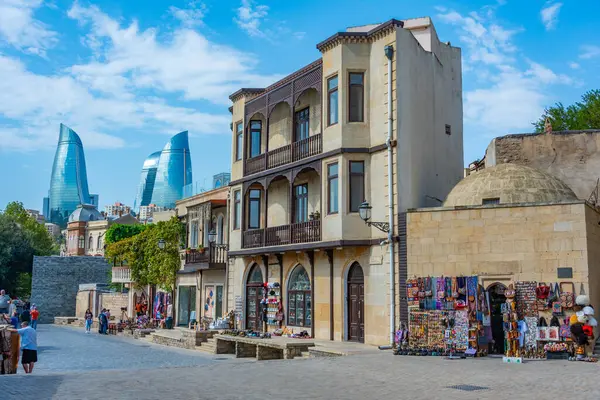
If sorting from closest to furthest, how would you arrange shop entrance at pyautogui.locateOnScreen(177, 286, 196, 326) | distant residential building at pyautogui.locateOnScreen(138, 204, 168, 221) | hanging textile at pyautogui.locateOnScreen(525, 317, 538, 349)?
hanging textile at pyautogui.locateOnScreen(525, 317, 538, 349), shop entrance at pyautogui.locateOnScreen(177, 286, 196, 326), distant residential building at pyautogui.locateOnScreen(138, 204, 168, 221)

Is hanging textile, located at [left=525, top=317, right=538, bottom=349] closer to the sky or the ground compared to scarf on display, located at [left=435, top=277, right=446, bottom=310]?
closer to the ground

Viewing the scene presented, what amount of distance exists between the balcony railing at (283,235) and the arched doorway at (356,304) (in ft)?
5.88

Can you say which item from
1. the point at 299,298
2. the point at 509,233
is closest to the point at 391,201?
the point at 509,233

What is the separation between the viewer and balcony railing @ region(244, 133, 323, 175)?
925 inches

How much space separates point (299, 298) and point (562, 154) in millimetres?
11111

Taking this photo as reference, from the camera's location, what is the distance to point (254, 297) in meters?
27.6

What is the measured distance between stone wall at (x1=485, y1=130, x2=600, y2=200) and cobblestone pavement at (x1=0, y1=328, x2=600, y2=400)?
9.97m

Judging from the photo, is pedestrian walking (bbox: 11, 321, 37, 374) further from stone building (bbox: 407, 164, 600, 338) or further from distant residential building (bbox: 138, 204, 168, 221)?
distant residential building (bbox: 138, 204, 168, 221)

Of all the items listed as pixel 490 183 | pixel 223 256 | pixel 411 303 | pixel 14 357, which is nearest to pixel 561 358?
pixel 411 303

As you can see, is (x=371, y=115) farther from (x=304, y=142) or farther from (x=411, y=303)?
(x=411, y=303)

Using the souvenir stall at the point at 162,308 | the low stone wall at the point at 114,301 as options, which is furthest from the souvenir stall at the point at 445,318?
the low stone wall at the point at 114,301

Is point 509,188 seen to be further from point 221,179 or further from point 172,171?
point 172,171

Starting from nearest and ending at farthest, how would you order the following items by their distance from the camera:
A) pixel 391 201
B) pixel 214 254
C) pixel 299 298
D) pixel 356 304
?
pixel 391 201 < pixel 356 304 < pixel 299 298 < pixel 214 254

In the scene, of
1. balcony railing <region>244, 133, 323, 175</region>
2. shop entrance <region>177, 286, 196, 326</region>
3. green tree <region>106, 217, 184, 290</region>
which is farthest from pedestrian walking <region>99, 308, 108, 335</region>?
balcony railing <region>244, 133, 323, 175</region>
